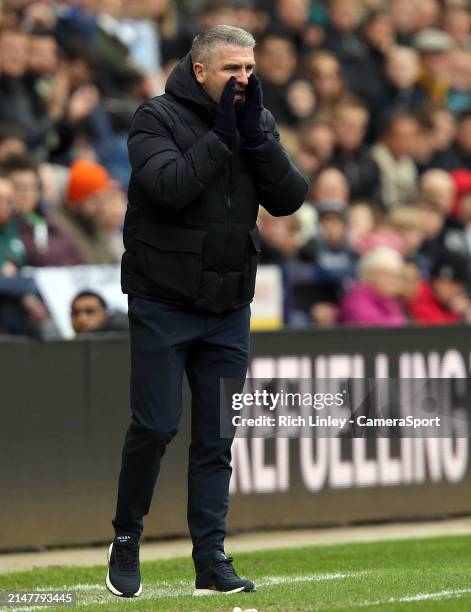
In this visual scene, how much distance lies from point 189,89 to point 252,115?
31cm

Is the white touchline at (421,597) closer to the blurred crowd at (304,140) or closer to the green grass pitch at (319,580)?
the green grass pitch at (319,580)

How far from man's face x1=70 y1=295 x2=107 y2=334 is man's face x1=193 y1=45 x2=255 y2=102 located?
12.3ft

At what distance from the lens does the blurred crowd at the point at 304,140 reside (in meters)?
11.0

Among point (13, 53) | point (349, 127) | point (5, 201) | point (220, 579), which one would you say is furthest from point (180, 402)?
point (349, 127)

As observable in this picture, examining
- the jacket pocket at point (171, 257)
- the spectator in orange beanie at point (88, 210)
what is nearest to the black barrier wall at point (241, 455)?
the spectator in orange beanie at point (88, 210)

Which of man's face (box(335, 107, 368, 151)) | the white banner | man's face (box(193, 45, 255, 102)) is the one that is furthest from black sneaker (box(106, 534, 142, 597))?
man's face (box(335, 107, 368, 151))

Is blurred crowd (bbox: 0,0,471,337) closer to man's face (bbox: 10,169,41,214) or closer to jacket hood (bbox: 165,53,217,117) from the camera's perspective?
man's face (bbox: 10,169,41,214)

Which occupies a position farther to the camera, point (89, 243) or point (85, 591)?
point (89, 243)

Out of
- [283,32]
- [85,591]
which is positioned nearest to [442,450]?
[85,591]

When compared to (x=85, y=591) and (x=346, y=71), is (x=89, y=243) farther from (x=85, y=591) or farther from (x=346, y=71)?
(x=346, y=71)

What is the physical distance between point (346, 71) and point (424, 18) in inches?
78.7

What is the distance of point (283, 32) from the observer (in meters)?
14.5

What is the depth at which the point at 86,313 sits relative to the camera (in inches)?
380

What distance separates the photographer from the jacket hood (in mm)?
6086
